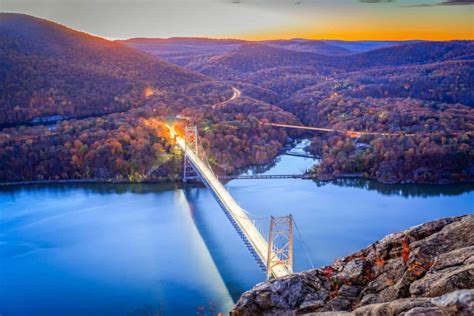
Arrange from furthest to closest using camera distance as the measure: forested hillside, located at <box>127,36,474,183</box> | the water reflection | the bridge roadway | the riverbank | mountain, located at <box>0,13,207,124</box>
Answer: mountain, located at <box>0,13,207,124</box>, forested hillside, located at <box>127,36,474,183</box>, the riverbank, the water reflection, the bridge roadway

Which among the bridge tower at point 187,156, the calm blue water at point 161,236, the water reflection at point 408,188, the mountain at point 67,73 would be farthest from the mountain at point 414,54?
the calm blue water at point 161,236

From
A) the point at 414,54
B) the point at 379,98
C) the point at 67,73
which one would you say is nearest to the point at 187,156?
the point at 67,73

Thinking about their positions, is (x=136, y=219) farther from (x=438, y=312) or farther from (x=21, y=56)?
(x=21, y=56)

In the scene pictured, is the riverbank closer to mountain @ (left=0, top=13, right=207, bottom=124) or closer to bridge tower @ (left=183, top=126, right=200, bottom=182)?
bridge tower @ (left=183, top=126, right=200, bottom=182)

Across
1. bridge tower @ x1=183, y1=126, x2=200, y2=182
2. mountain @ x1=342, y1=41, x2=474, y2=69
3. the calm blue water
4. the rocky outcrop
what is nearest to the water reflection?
the calm blue water

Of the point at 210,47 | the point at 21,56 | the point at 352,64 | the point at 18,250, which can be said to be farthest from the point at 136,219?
the point at 210,47

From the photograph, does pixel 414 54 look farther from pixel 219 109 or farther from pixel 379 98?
pixel 219 109
